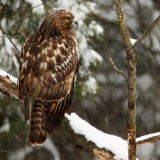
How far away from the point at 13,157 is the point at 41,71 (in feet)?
12.4

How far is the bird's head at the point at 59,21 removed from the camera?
4135 millimetres

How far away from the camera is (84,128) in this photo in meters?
3.91

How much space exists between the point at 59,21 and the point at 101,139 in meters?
1.45

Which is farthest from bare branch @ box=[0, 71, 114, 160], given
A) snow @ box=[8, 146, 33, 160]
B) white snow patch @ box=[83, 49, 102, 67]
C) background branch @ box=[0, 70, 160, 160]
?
snow @ box=[8, 146, 33, 160]

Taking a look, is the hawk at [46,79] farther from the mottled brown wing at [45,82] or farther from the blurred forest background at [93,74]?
the blurred forest background at [93,74]

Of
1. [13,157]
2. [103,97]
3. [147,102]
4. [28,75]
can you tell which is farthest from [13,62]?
[147,102]

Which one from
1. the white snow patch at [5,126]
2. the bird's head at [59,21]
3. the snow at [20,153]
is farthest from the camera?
the snow at [20,153]

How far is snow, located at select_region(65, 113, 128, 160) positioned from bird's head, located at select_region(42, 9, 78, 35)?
984 millimetres

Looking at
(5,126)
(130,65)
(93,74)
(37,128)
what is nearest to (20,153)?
(5,126)

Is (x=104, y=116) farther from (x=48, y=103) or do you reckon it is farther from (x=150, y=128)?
(x=48, y=103)

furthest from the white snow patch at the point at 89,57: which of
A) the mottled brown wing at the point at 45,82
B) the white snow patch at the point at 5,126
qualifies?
the mottled brown wing at the point at 45,82

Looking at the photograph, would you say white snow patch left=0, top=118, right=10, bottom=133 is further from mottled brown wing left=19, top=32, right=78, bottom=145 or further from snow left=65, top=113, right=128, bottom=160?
mottled brown wing left=19, top=32, right=78, bottom=145

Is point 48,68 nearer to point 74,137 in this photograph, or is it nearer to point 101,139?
point 74,137

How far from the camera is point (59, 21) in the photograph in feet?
13.9
